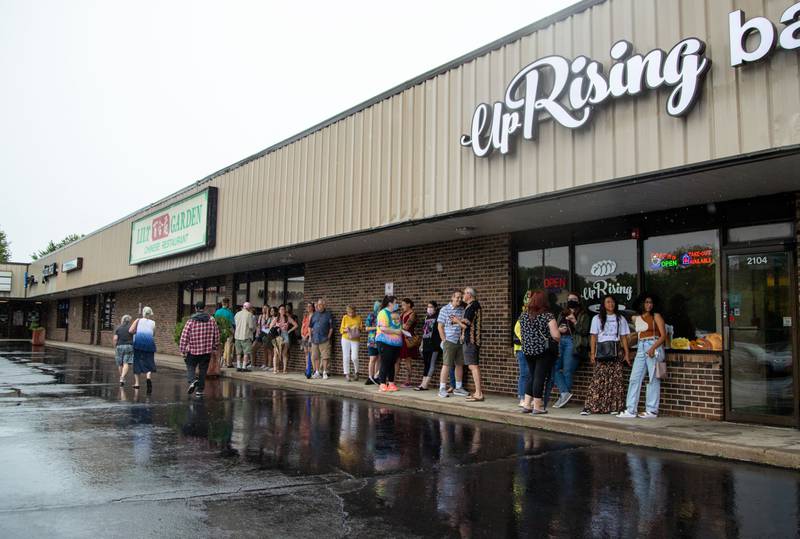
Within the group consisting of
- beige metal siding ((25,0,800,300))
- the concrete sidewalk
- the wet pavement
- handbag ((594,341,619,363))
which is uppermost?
beige metal siding ((25,0,800,300))

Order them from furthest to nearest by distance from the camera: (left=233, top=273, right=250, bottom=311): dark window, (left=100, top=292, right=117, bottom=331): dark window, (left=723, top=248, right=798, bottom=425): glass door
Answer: (left=100, top=292, right=117, bottom=331): dark window, (left=233, top=273, right=250, bottom=311): dark window, (left=723, top=248, right=798, bottom=425): glass door

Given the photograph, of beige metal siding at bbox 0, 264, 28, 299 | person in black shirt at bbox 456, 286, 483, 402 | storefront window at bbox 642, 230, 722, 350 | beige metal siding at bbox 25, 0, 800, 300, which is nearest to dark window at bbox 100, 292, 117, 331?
beige metal siding at bbox 0, 264, 28, 299

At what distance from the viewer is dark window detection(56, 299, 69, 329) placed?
1744 inches

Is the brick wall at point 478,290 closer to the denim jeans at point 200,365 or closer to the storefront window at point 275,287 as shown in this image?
the storefront window at point 275,287

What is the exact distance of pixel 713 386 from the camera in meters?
8.77

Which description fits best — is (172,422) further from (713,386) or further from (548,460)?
(713,386)

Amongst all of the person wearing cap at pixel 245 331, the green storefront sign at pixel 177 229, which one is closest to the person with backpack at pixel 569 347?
the person wearing cap at pixel 245 331

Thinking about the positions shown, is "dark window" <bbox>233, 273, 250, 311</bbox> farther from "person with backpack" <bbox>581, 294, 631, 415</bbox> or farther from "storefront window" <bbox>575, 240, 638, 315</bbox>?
"person with backpack" <bbox>581, 294, 631, 415</bbox>

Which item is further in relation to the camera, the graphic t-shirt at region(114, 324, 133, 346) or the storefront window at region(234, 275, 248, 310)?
the storefront window at region(234, 275, 248, 310)

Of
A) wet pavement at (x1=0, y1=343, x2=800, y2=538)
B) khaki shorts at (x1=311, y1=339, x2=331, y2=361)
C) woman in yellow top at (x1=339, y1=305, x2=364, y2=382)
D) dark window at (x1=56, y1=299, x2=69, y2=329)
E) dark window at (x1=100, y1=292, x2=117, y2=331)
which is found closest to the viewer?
wet pavement at (x1=0, y1=343, x2=800, y2=538)

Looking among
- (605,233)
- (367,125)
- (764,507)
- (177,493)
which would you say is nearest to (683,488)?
(764,507)

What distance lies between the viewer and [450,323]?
11195mm

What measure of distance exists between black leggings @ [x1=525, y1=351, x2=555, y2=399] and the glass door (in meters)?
2.41

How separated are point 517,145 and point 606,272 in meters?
2.69
